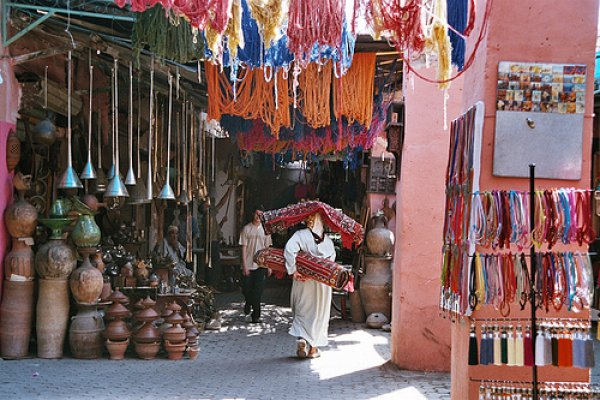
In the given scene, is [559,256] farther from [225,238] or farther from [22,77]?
[225,238]

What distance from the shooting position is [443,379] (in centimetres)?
788

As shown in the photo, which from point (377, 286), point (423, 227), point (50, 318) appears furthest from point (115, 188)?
point (377, 286)

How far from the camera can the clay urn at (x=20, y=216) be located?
7.96m

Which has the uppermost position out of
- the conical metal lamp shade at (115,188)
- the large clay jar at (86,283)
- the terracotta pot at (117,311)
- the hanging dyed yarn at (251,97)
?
the hanging dyed yarn at (251,97)

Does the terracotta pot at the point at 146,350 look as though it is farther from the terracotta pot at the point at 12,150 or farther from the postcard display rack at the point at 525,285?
the postcard display rack at the point at 525,285

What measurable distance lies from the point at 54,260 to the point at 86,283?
41 centimetres

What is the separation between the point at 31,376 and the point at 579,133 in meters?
5.35

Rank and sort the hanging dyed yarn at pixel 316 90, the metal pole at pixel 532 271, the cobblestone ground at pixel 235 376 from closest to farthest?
the metal pole at pixel 532 271
the cobblestone ground at pixel 235 376
the hanging dyed yarn at pixel 316 90

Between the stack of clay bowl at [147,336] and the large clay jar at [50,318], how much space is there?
2.65 ft

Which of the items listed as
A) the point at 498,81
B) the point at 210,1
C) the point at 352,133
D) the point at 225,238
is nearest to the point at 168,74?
the point at 352,133

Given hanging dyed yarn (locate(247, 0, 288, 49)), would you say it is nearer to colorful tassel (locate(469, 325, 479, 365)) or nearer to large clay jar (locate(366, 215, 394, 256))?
colorful tassel (locate(469, 325, 479, 365))

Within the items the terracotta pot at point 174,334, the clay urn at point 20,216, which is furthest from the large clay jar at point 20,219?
the terracotta pot at point 174,334

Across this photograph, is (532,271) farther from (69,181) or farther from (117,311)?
(117,311)

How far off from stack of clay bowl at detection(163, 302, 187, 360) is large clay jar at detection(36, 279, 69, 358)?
44.0 inches
